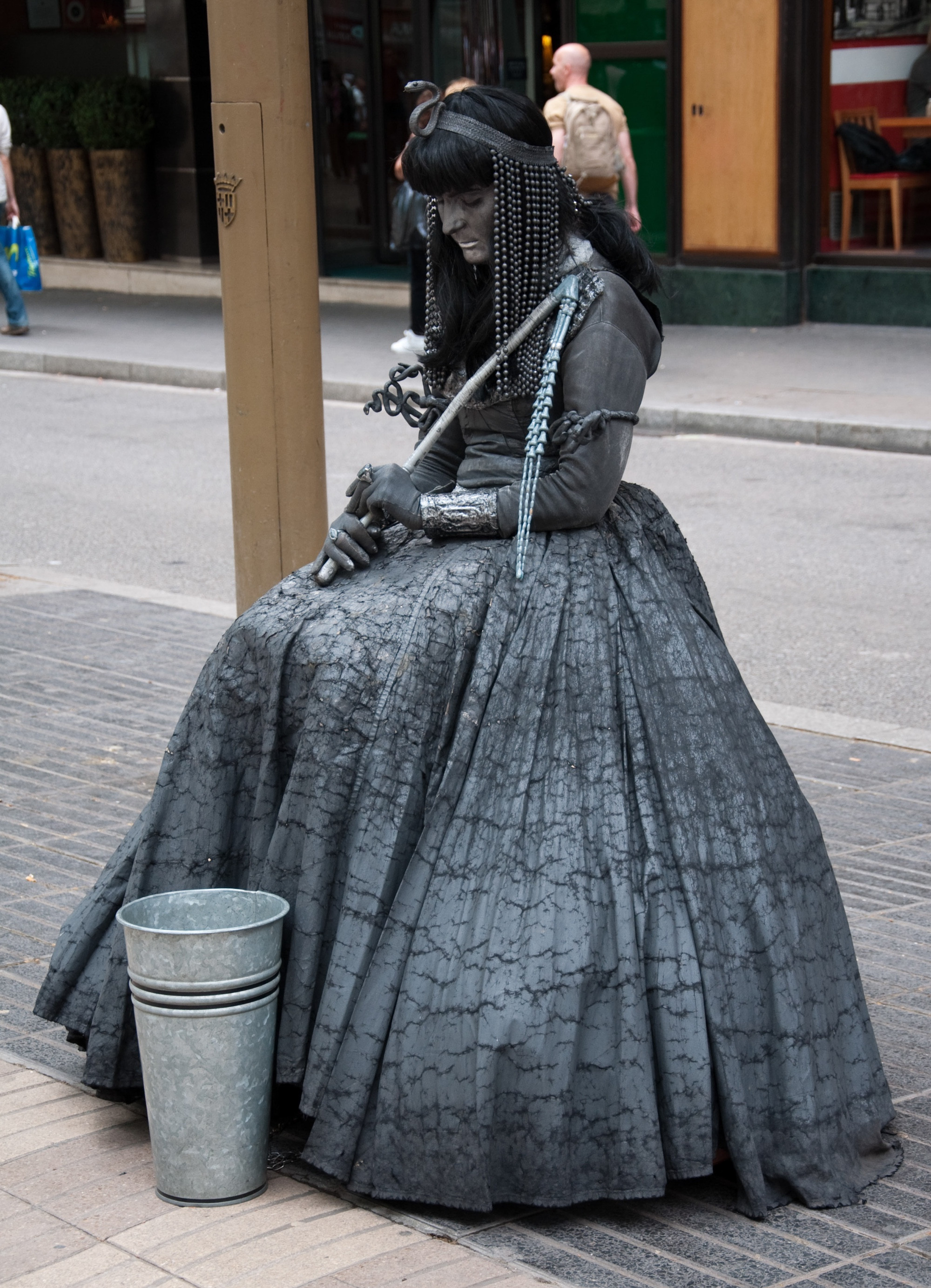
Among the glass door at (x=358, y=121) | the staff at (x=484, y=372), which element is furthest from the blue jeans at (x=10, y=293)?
the staff at (x=484, y=372)

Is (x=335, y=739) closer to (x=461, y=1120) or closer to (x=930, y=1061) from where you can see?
(x=461, y=1120)

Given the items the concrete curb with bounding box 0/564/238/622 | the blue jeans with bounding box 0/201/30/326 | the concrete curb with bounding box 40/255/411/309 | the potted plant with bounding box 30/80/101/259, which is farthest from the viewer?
the potted plant with bounding box 30/80/101/259

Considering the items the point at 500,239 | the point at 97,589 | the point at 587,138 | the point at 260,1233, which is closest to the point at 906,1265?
the point at 260,1233

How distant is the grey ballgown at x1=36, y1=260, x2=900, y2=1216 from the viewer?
3.19 metres

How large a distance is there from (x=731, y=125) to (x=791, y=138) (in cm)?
52

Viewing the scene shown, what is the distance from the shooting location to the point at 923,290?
47.9ft

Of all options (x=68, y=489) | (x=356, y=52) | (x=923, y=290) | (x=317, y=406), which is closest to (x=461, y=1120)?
(x=317, y=406)

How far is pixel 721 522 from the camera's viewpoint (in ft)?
31.4

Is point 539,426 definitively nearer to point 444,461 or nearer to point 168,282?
point 444,461

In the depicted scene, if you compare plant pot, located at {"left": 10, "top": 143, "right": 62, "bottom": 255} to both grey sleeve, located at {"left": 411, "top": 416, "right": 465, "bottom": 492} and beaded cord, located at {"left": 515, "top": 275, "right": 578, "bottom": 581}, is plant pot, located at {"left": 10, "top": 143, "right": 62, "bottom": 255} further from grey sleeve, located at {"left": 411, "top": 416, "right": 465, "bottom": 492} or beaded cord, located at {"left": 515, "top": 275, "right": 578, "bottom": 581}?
beaded cord, located at {"left": 515, "top": 275, "right": 578, "bottom": 581}

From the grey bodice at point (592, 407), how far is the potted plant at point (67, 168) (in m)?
16.8

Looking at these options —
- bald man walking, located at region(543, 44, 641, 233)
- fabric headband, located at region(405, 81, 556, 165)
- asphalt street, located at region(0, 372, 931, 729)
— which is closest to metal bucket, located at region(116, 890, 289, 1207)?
fabric headband, located at region(405, 81, 556, 165)

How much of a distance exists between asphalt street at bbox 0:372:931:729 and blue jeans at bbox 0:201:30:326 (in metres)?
2.62

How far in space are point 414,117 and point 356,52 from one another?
15788 millimetres
